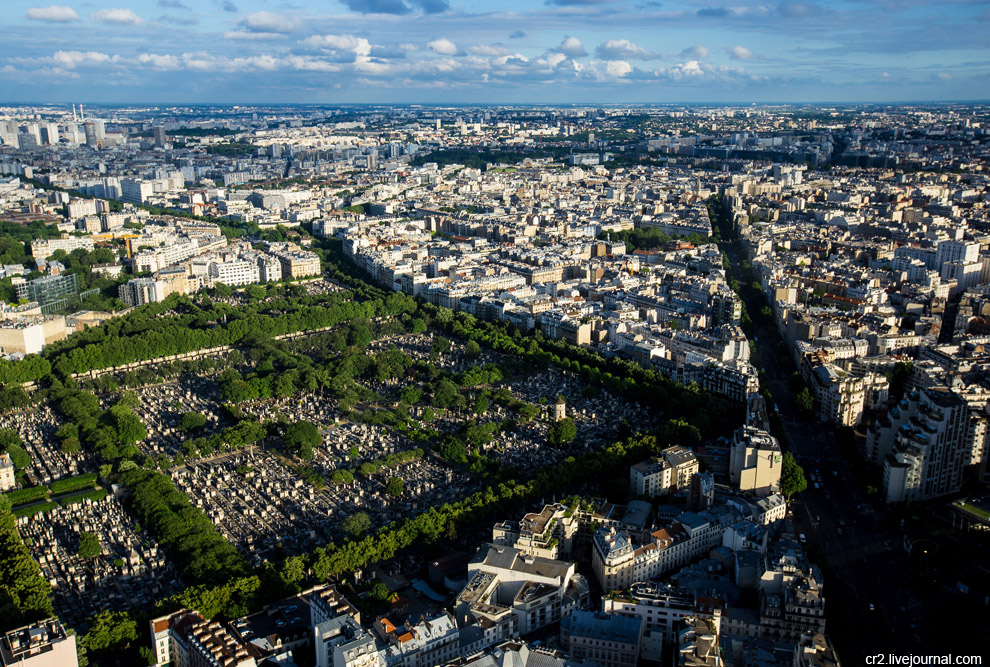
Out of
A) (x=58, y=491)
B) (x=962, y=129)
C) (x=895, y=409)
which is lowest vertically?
(x=58, y=491)

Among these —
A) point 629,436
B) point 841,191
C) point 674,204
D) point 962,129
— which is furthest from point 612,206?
point 962,129

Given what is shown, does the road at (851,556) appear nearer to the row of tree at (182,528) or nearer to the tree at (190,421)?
the row of tree at (182,528)

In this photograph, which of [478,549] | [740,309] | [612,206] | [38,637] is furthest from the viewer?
[612,206]

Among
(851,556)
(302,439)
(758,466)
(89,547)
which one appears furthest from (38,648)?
(851,556)

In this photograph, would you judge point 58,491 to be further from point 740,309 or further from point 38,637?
point 740,309

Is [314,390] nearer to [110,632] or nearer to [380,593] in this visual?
→ [380,593]

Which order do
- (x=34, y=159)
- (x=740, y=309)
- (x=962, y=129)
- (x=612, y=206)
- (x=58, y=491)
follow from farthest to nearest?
(x=962, y=129)
(x=34, y=159)
(x=612, y=206)
(x=740, y=309)
(x=58, y=491)

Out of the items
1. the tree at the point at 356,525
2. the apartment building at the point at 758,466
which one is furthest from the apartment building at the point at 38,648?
the apartment building at the point at 758,466
